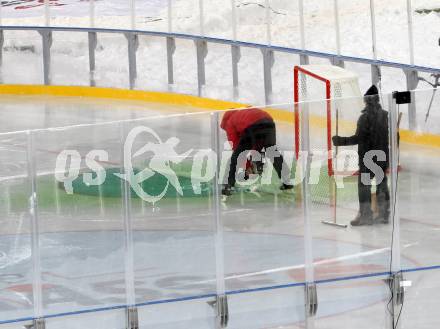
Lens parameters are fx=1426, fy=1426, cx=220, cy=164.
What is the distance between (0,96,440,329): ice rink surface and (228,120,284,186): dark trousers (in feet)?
0.27

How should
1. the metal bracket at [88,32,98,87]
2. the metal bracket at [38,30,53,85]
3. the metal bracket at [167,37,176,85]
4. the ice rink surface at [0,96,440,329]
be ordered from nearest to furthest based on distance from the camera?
the ice rink surface at [0,96,440,329]
the metal bracket at [167,37,176,85]
the metal bracket at [88,32,98,87]
the metal bracket at [38,30,53,85]

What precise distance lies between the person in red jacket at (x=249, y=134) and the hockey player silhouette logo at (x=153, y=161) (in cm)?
25

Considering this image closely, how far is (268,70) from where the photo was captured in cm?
1510

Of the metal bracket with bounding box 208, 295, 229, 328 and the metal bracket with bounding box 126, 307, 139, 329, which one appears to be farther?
the metal bracket with bounding box 208, 295, 229, 328

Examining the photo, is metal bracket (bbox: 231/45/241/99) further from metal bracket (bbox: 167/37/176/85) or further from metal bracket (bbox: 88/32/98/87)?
metal bracket (bbox: 88/32/98/87)

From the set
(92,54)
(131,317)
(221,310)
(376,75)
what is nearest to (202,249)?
(221,310)

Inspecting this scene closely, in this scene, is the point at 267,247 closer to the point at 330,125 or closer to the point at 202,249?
the point at 202,249

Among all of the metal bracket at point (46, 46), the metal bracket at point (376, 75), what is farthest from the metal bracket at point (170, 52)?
the metal bracket at point (376, 75)

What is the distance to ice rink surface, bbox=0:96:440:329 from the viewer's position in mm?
7453

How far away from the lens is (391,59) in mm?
13836

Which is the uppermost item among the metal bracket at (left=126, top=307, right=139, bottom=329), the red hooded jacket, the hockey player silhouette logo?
the red hooded jacket

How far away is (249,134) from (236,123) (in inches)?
4.6

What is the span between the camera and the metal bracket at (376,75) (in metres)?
13.9

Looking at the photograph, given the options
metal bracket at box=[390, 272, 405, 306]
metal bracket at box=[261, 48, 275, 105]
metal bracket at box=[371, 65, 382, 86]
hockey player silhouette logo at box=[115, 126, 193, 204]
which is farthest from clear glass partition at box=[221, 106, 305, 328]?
metal bracket at box=[261, 48, 275, 105]
